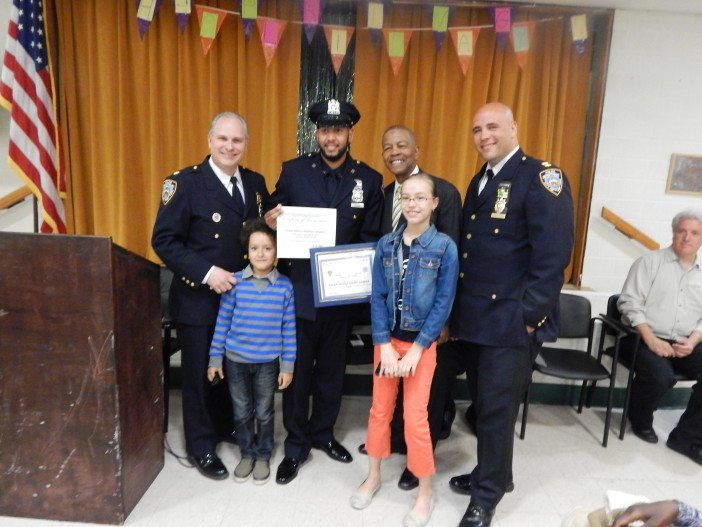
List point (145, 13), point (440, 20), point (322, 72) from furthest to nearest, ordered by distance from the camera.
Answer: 1. point (322, 72)
2. point (440, 20)
3. point (145, 13)

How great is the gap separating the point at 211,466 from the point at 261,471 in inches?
9.6

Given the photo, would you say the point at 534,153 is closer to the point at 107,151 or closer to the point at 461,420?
the point at 461,420

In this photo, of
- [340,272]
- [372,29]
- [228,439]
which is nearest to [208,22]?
[372,29]

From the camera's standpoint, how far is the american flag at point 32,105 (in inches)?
105

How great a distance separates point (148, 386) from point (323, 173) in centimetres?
124

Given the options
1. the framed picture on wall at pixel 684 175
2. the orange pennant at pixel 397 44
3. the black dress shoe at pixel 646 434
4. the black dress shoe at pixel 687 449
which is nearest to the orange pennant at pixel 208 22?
the orange pennant at pixel 397 44

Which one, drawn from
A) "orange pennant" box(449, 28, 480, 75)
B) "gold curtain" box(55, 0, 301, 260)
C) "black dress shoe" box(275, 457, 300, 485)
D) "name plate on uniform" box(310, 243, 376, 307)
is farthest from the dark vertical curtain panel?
"black dress shoe" box(275, 457, 300, 485)

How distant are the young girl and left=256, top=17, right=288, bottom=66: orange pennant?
1.58 meters

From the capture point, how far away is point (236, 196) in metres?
2.08

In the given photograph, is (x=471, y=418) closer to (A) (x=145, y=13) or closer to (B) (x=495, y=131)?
(B) (x=495, y=131)

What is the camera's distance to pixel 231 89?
2.96 m

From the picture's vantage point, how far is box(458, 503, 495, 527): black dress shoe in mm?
1877

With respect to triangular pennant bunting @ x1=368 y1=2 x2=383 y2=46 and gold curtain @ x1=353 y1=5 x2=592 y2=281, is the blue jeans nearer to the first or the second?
gold curtain @ x1=353 y1=5 x2=592 y2=281

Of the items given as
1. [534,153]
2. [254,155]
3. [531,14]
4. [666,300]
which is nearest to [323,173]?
[254,155]
